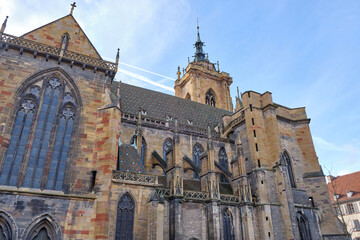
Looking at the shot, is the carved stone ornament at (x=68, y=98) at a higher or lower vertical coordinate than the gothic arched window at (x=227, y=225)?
higher

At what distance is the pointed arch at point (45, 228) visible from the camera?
1141cm

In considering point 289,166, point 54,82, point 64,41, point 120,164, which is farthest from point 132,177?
point 289,166

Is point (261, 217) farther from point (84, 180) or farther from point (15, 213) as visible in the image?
point (15, 213)

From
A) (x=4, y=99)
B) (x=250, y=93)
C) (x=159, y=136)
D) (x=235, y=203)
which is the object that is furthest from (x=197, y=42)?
(x=4, y=99)

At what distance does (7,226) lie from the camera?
11.0 m

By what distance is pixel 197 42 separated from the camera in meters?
47.1

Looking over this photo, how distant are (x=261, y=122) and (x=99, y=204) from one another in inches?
580

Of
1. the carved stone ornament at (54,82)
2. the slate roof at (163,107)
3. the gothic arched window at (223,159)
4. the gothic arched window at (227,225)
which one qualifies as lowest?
the gothic arched window at (227,225)

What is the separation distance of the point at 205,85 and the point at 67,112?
86.1 ft

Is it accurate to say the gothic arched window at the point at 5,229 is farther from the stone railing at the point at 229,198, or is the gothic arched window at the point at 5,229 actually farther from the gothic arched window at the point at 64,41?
the stone railing at the point at 229,198

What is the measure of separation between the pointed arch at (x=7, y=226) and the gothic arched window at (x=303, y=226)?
58.3 feet

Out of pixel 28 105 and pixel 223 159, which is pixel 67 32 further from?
pixel 223 159

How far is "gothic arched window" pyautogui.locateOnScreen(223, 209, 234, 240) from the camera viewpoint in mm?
Result: 18016

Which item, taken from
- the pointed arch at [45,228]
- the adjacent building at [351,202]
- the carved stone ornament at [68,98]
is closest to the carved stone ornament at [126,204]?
the pointed arch at [45,228]
